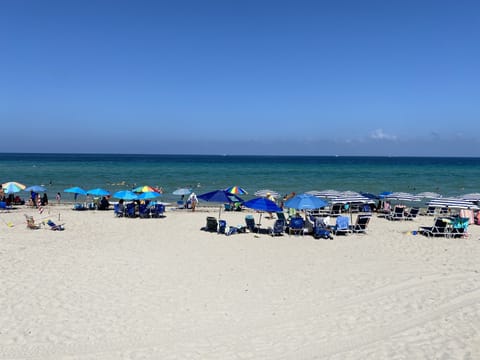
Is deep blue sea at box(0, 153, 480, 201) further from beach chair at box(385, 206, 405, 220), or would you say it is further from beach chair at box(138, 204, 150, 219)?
beach chair at box(385, 206, 405, 220)

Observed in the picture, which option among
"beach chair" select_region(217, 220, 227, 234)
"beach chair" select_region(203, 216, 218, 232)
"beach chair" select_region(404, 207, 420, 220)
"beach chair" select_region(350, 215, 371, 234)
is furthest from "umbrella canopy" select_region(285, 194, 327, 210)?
"beach chair" select_region(404, 207, 420, 220)

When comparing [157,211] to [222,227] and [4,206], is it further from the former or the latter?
[4,206]

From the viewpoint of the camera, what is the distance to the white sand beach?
214 inches

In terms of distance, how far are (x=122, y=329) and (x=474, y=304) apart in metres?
6.25

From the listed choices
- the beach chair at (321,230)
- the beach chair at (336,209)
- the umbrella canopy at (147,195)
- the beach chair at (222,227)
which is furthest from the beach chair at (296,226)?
the umbrella canopy at (147,195)

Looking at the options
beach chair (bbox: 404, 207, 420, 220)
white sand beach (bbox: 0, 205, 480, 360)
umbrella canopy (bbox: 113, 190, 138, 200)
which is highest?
umbrella canopy (bbox: 113, 190, 138, 200)

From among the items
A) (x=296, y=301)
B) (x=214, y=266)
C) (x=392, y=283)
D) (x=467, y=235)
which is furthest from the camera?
(x=467, y=235)

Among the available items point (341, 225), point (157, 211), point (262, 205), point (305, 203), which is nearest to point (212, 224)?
point (262, 205)

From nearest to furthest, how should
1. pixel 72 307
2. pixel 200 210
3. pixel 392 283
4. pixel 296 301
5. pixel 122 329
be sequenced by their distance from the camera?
pixel 122 329, pixel 72 307, pixel 296 301, pixel 392 283, pixel 200 210

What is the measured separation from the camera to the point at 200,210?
21375 millimetres

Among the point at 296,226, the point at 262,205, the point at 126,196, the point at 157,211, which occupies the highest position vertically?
the point at 262,205

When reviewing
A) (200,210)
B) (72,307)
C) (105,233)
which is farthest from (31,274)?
(200,210)

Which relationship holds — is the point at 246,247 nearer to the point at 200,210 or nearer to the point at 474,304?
the point at 474,304

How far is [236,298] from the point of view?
289 inches
